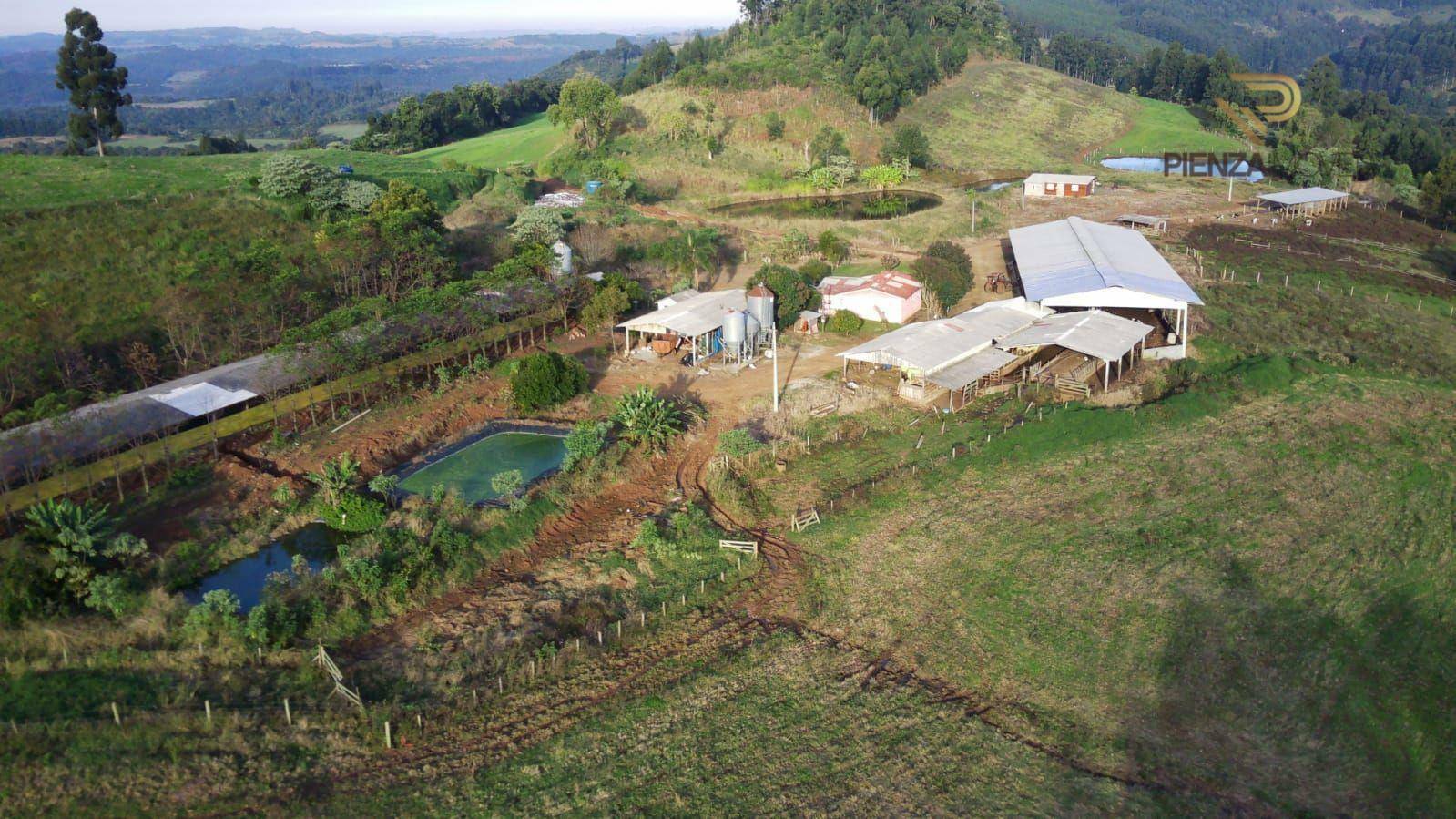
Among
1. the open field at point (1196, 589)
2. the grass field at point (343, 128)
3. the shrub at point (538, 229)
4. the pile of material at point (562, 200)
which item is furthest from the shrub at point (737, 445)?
the grass field at point (343, 128)

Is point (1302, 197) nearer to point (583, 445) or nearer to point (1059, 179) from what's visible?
point (1059, 179)

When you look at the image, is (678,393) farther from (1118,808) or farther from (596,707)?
(1118,808)

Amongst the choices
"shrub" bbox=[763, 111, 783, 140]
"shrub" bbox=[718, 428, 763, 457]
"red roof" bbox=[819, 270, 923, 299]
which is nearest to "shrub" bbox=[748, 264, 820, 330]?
"red roof" bbox=[819, 270, 923, 299]

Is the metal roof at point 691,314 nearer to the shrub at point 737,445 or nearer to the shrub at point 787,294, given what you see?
the shrub at point 787,294

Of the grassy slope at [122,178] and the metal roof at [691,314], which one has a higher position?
the grassy slope at [122,178]

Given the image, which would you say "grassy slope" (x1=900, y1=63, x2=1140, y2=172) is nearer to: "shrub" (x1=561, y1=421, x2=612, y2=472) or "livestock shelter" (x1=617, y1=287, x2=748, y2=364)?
"livestock shelter" (x1=617, y1=287, x2=748, y2=364)

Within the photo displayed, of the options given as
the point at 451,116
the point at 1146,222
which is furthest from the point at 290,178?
the point at 451,116
